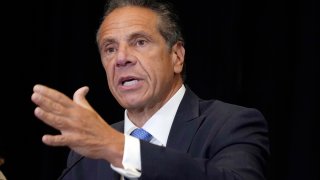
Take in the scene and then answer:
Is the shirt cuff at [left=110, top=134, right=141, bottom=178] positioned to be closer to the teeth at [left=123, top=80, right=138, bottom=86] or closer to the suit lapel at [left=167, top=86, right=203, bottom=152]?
the suit lapel at [left=167, top=86, right=203, bottom=152]

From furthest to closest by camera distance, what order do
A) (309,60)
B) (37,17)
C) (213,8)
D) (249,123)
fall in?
(37,17) < (213,8) < (309,60) < (249,123)

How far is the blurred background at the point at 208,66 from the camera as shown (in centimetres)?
272

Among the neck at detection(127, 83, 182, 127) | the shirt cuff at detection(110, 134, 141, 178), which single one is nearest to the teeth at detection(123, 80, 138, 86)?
the neck at detection(127, 83, 182, 127)

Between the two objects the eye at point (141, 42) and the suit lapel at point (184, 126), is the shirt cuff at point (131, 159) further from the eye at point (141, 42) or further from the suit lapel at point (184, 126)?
the eye at point (141, 42)

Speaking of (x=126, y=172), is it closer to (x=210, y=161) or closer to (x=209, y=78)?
(x=210, y=161)

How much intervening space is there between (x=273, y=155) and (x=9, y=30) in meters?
1.48

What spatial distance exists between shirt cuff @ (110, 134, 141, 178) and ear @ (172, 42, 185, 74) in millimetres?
768

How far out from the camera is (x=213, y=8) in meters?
3.03

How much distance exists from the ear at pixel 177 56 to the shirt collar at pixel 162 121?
93 mm

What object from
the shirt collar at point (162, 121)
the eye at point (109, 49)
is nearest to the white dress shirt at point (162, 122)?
the shirt collar at point (162, 121)

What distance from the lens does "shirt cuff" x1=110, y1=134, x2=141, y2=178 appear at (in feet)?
4.71

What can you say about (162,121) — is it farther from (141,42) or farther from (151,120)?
(141,42)

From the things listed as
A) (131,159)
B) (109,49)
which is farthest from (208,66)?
(131,159)

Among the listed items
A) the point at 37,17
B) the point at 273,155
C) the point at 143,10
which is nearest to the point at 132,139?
the point at 143,10
